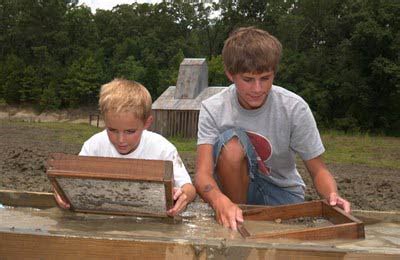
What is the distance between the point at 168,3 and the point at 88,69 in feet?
50.7

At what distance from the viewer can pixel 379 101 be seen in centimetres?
4069

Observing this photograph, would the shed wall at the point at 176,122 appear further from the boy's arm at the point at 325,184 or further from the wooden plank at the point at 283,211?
the wooden plank at the point at 283,211

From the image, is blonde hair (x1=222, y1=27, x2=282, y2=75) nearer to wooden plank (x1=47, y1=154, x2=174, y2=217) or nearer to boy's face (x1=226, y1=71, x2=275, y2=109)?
boy's face (x1=226, y1=71, x2=275, y2=109)

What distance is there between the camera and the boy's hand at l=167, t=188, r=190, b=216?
3244mm

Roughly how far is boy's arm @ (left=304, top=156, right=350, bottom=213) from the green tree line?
35.9 m

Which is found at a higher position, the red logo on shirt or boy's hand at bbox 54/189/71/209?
the red logo on shirt

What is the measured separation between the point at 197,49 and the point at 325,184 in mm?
55749

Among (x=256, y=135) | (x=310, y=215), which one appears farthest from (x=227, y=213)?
(x=256, y=135)

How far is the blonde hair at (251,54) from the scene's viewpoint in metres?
3.51

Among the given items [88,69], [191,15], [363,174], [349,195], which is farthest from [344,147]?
[191,15]

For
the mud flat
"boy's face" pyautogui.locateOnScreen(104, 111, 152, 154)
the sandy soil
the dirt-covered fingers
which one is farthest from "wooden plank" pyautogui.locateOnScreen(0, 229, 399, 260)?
the sandy soil

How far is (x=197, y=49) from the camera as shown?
58812 millimetres

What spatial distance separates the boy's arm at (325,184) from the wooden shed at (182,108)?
70.2ft

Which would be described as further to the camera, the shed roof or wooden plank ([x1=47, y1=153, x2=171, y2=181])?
the shed roof
